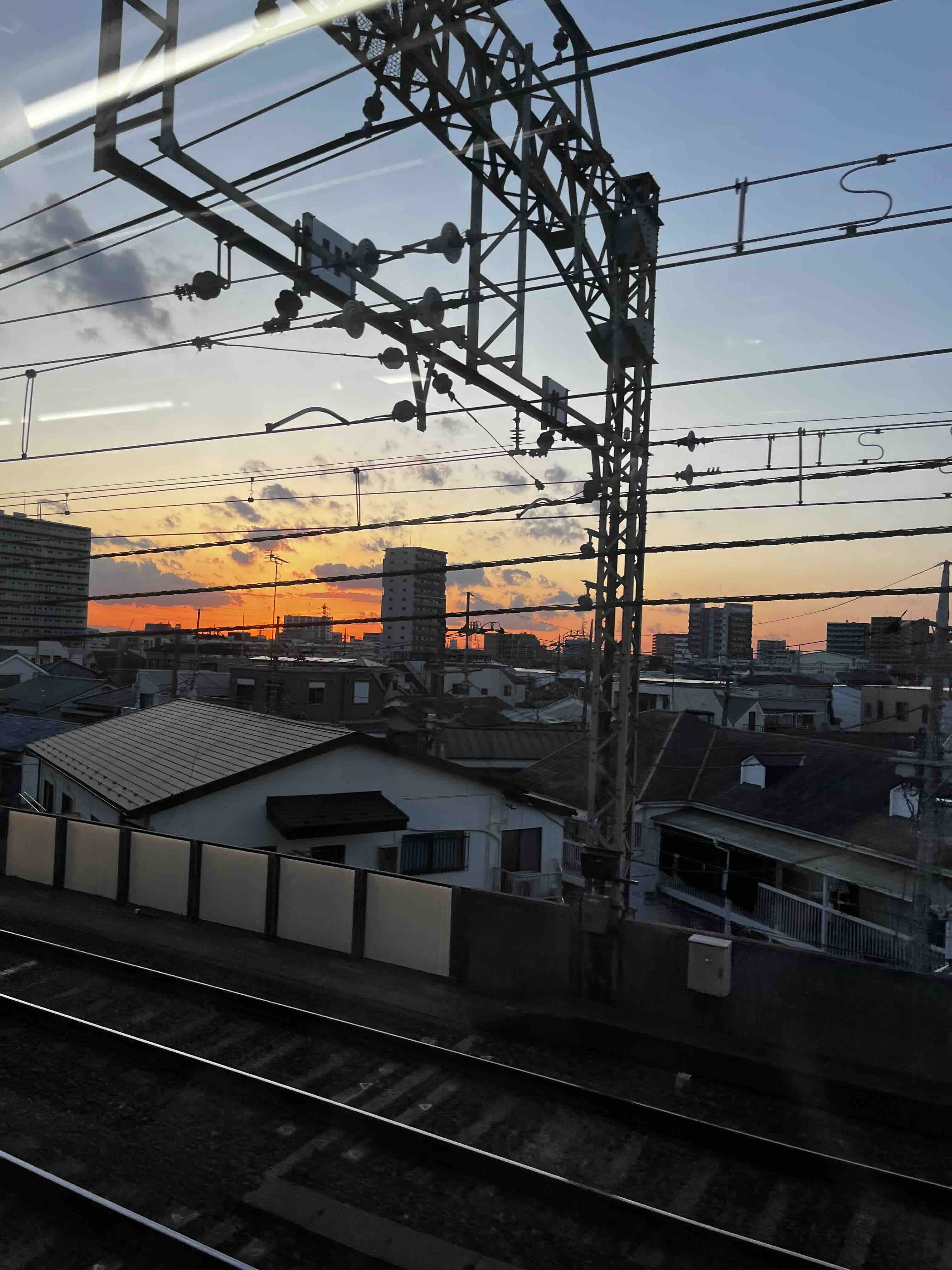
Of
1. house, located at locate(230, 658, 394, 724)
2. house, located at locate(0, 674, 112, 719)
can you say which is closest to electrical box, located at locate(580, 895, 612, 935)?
house, located at locate(230, 658, 394, 724)

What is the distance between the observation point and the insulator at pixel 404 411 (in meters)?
8.45

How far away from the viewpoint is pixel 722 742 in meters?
29.6

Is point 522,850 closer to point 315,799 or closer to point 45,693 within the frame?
point 315,799

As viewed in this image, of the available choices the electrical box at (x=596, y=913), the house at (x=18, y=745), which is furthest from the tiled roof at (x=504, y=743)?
the electrical box at (x=596, y=913)

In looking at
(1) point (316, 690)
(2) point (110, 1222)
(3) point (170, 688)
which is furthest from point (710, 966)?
(3) point (170, 688)

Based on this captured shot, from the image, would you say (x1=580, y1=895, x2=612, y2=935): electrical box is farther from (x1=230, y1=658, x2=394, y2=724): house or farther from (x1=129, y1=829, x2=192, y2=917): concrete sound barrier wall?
(x1=230, y1=658, x2=394, y2=724): house

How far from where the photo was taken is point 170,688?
169 ft

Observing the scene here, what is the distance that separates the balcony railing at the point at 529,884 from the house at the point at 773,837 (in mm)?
2345

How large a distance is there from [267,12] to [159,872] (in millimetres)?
13192

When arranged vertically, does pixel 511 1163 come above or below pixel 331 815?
below

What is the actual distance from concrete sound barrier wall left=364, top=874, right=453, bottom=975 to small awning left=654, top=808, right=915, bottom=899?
11560 mm

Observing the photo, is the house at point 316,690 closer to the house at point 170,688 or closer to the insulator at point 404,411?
the house at point 170,688

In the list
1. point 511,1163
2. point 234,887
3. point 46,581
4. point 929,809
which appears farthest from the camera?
point 46,581

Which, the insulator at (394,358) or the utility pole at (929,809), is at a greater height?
the insulator at (394,358)
